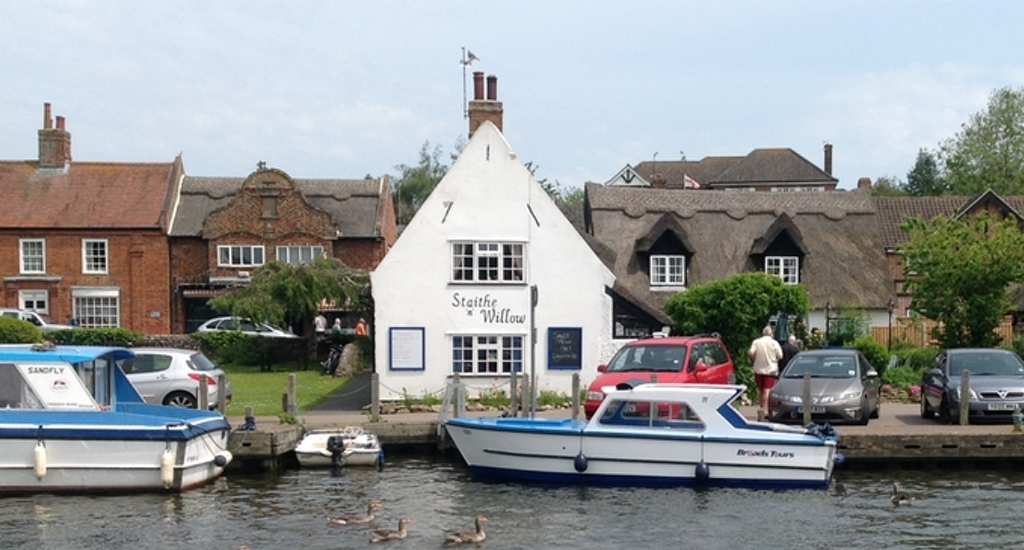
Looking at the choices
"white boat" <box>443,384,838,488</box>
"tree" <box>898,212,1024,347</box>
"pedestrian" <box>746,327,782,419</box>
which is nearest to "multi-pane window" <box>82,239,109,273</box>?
"tree" <box>898,212,1024,347</box>

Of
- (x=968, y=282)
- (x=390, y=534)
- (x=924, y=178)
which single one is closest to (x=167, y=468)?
(x=390, y=534)

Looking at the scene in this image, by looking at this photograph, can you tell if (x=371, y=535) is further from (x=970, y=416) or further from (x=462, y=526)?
(x=970, y=416)

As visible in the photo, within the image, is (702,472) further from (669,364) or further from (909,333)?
(909,333)

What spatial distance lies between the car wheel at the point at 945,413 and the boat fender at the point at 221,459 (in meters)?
14.9

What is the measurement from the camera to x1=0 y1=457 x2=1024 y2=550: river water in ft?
59.5

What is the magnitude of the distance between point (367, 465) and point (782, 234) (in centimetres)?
2714

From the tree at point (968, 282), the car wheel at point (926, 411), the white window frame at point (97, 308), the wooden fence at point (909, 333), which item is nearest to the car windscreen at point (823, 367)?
the car wheel at point (926, 411)

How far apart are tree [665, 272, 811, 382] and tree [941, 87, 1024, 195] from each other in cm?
5538

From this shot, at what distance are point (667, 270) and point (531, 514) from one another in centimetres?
2767

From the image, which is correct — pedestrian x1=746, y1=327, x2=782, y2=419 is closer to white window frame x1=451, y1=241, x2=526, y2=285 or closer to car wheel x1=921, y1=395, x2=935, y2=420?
car wheel x1=921, y1=395, x2=935, y2=420

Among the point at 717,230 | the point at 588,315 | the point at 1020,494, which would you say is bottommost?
the point at 1020,494

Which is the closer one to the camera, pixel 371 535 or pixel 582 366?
pixel 371 535

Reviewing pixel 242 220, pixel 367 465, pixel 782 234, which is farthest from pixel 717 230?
pixel 367 465

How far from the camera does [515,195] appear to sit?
32406mm
